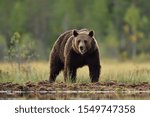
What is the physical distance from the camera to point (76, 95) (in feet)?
24.3

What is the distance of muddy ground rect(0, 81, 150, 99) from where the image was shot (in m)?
7.39

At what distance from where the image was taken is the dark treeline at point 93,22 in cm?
1591

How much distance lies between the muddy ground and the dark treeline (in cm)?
718

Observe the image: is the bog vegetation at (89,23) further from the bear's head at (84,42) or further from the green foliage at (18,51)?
the bear's head at (84,42)

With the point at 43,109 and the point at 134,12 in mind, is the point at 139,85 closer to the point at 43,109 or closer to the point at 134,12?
the point at 43,109

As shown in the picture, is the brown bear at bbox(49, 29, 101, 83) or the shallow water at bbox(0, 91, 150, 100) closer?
the shallow water at bbox(0, 91, 150, 100)

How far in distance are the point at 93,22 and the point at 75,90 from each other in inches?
390

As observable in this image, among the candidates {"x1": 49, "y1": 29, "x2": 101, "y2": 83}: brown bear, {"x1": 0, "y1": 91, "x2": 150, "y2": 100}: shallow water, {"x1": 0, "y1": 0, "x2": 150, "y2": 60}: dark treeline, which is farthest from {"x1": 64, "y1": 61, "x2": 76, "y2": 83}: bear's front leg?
{"x1": 0, "y1": 0, "x2": 150, "y2": 60}: dark treeline

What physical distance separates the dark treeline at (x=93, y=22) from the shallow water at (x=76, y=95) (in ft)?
24.7

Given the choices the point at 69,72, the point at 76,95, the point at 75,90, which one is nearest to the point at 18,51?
the point at 69,72

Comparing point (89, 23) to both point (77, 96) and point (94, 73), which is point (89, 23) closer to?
point (94, 73)

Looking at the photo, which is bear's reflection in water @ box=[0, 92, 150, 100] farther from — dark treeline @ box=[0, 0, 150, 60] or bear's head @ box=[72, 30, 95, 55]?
dark treeline @ box=[0, 0, 150, 60]

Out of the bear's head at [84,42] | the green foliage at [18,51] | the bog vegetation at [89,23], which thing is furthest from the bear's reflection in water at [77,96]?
the bog vegetation at [89,23]

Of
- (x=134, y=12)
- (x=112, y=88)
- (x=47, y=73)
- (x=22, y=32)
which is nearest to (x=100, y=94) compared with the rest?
(x=112, y=88)
